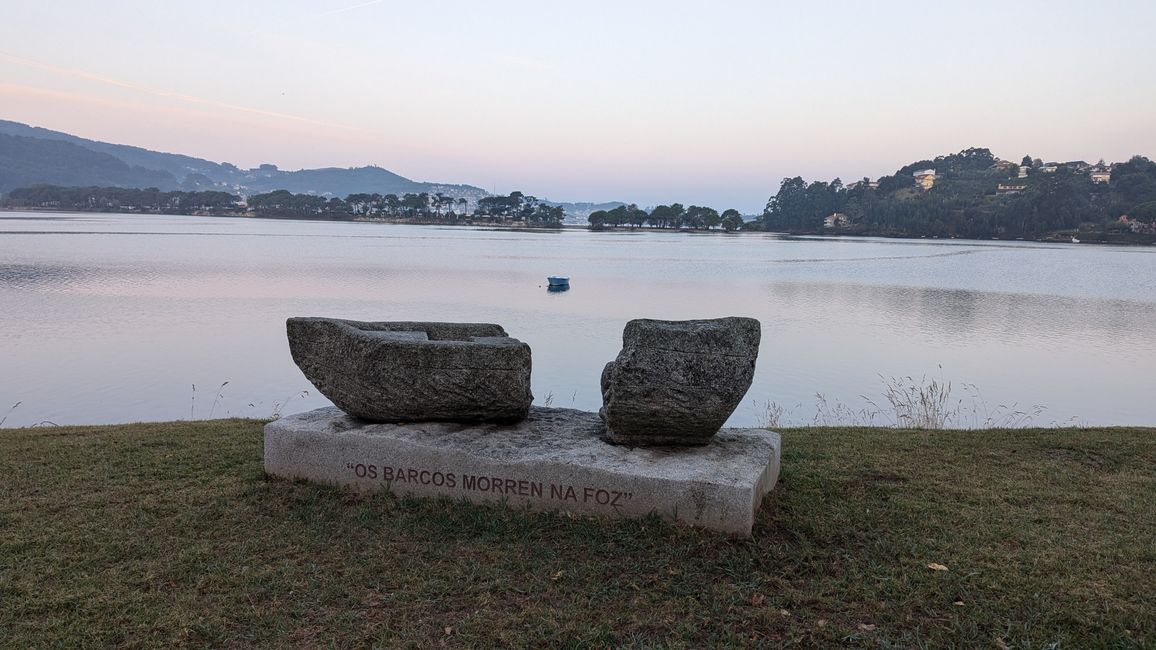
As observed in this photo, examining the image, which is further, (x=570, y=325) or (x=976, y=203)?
(x=976, y=203)

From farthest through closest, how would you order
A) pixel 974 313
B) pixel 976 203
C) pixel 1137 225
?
pixel 976 203, pixel 1137 225, pixel 974 313

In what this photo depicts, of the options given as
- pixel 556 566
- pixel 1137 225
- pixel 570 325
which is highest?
pixel 1137 225

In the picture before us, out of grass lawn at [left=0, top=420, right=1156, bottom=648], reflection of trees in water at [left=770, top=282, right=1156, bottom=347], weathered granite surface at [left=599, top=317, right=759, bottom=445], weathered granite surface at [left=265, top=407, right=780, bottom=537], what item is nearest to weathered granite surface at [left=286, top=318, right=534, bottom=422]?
weathered granite surface at [left=265, top=407, right=780, bottom=537]

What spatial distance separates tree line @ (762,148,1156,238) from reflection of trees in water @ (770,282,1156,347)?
91.9 metres

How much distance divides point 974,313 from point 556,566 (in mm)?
27899

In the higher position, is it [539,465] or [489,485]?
[539,465]

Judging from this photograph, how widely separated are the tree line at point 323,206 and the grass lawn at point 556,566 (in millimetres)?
161242

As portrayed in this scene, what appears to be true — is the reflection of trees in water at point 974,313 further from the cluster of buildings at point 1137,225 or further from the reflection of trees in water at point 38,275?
the cluster of buildings at point 1137,225

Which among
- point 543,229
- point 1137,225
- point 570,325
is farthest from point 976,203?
point 570,325

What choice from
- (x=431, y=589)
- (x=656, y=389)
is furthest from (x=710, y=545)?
(x=431, y=589)

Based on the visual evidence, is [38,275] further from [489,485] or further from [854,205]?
[854,205]

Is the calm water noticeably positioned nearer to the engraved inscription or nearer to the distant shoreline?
the engraved inscription

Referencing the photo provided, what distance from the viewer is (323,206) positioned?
545ft

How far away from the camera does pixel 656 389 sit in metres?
5.66
